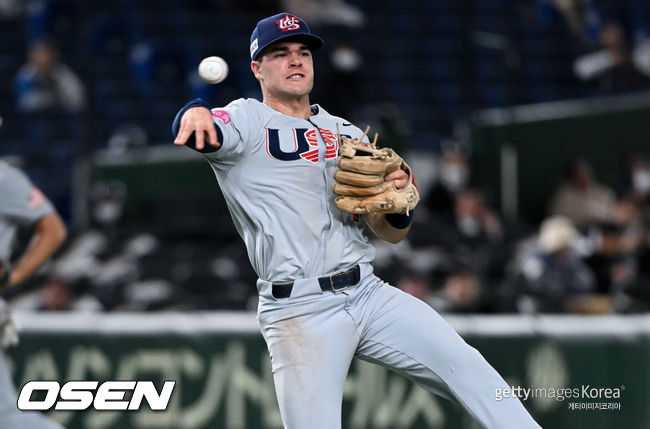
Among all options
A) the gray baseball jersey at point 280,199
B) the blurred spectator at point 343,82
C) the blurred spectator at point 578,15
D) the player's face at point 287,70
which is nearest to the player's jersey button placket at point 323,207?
the gray baseball jersey at point 280,199

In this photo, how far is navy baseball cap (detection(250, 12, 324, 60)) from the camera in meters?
4.12

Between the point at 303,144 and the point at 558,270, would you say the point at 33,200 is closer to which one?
the point at 303,144

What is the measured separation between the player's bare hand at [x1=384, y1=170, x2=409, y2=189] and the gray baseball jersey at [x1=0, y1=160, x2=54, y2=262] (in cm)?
188

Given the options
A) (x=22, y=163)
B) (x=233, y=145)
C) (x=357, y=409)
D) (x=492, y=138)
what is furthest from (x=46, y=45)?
(x=233, y=145)

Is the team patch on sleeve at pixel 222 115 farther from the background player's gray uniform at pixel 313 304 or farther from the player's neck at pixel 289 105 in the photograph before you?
the player's neck at pixel 289 105

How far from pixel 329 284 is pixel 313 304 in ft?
0.30

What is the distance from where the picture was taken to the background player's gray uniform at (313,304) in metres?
3.98

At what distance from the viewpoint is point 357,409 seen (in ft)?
20.4

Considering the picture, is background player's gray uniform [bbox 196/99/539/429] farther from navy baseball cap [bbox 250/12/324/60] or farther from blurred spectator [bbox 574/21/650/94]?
blurred spectator [bbox 574/21/650/94]

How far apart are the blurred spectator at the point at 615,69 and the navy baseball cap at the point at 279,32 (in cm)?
784

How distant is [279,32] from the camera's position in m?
4.13

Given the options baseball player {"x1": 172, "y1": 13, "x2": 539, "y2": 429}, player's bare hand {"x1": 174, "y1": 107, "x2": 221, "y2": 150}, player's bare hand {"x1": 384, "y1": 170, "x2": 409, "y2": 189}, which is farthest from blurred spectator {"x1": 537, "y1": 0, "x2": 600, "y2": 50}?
player's bare hand {"x1": 174, "y1": 107, "x2": 221, "y2": 150}

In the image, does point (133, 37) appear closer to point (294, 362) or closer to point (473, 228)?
point (473, 228)

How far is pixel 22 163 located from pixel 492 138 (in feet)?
15.2
